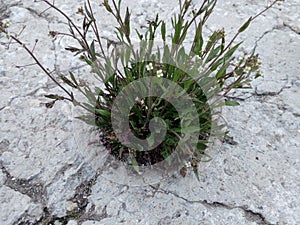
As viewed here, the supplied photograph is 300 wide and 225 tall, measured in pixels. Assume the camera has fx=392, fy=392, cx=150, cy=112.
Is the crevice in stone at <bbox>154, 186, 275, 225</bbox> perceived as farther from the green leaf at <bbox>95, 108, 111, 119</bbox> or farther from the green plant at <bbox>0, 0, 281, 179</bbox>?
the green leaf at <bbox>95, 108, 111, 119</bbox>

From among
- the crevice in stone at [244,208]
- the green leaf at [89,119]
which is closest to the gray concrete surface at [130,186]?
the crevice in stone at [244,208]

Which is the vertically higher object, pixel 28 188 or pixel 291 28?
pixel 291 28

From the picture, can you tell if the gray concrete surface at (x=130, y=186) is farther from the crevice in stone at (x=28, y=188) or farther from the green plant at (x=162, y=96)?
the green plant at (x=162, y=96)

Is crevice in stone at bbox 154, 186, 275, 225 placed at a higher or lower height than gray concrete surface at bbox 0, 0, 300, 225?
lower

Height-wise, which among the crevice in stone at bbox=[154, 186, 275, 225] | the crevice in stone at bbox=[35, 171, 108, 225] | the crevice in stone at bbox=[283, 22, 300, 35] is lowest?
the crevice in stone at bbox=[154, 186, 275, 225]

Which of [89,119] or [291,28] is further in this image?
[291,28]

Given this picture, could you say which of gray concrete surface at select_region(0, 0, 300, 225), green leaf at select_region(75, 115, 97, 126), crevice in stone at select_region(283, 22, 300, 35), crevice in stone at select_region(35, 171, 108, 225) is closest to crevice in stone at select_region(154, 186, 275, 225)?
gray concrete surface at select_region(0, 0, 300, 225)

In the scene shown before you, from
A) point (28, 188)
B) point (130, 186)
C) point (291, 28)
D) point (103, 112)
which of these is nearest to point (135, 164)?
point (130, 186)

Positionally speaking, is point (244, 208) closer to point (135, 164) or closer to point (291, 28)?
point (135, 164)

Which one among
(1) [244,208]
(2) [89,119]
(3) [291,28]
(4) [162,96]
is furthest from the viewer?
(3) [291,28]

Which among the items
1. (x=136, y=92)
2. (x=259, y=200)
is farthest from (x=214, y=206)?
(x=136, y=92)
